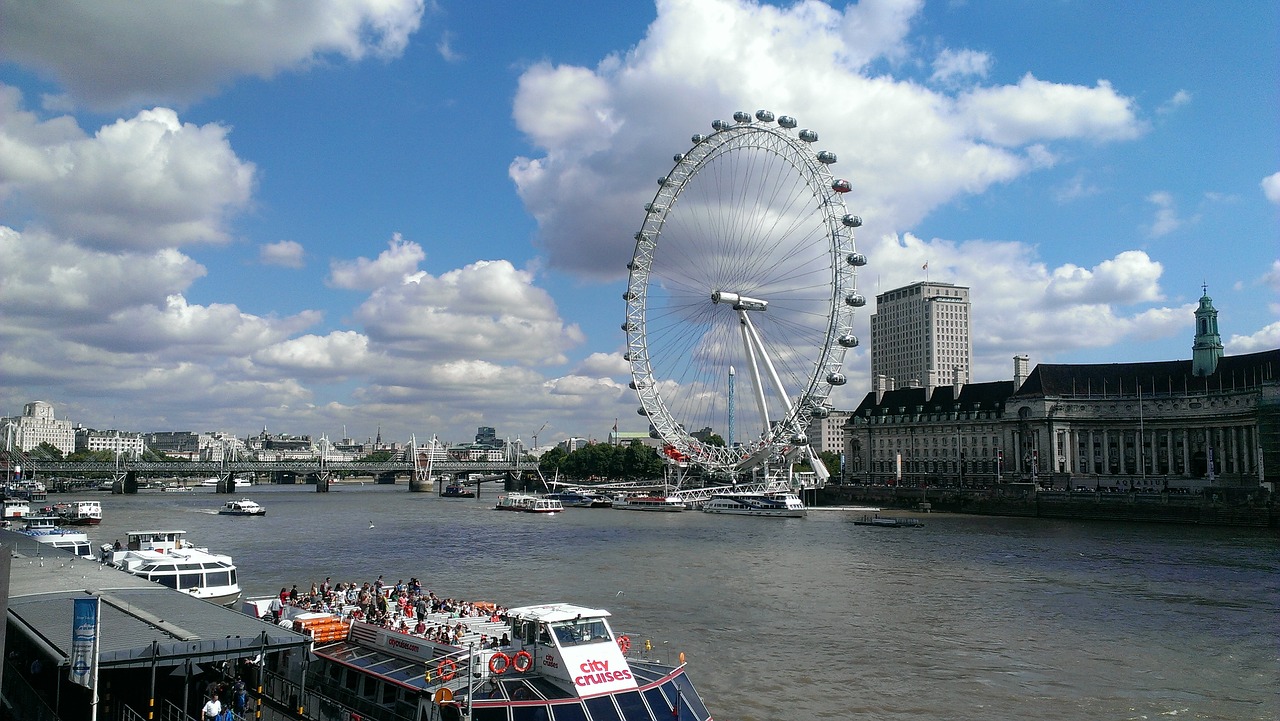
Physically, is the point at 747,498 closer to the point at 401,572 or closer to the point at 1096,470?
the point at 1096,470

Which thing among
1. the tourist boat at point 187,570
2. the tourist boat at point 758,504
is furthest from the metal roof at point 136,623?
the tourist boat at point 758,504

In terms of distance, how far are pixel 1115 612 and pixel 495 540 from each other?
1730 inches

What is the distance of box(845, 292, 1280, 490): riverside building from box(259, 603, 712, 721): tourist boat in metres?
93.4

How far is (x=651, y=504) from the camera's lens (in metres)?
123

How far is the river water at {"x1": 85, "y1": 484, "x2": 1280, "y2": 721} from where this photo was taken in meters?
25.3

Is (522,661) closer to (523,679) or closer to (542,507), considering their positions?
(523,679)

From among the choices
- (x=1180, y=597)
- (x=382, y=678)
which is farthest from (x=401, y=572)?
(x=1180, y=597)

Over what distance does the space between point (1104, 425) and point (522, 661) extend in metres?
115

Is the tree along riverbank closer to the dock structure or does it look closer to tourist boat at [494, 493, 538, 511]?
tourist boat at [494, 493, 538, 511]

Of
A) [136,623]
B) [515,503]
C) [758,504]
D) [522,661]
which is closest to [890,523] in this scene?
[758,504]

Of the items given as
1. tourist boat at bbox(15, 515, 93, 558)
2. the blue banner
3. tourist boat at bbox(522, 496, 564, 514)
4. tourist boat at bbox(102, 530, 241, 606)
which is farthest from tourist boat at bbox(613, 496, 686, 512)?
the blue banner

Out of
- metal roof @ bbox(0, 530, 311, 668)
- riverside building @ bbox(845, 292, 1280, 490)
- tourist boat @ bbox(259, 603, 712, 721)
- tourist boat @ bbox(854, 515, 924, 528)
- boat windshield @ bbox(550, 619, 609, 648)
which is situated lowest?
tourist boat @ bbox(854, 515, 924, 528)

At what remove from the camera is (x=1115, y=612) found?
37.0 m

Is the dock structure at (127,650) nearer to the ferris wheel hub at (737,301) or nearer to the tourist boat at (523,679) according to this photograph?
the tourist boat at (523,679)
